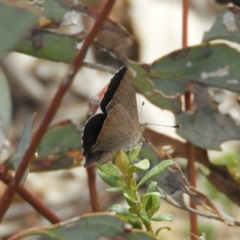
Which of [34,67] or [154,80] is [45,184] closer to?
[34,67]

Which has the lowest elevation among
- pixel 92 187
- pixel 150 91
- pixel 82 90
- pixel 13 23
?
pixel 82 90

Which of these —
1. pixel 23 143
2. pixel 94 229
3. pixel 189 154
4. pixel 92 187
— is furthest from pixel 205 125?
pixel 94 229

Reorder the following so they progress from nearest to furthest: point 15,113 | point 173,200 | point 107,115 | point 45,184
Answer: point 107,115
point 173,200
point 45,184
point 15,113

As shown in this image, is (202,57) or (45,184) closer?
(202,57)

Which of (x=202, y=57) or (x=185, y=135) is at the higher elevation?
(x=202, y=57)

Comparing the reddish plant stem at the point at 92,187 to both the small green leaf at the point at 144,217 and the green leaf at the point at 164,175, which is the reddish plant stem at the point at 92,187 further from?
the small green leaf at the point at 144,217

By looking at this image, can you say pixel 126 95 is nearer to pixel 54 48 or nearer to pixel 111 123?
pixel 111 123

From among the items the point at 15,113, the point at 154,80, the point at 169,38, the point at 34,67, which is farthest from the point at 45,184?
the point at 154,80
